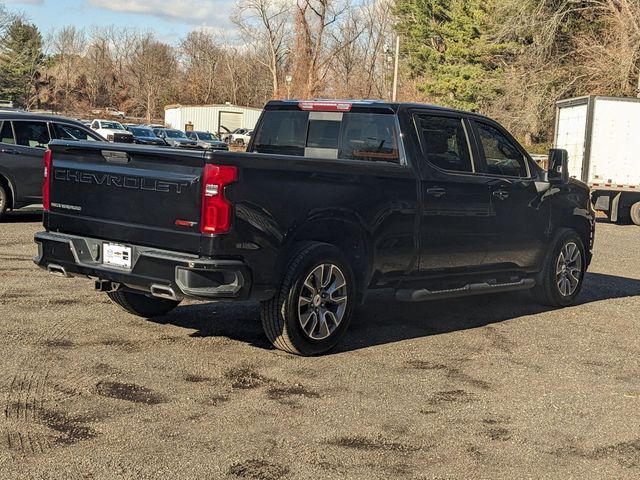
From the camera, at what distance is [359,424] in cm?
489

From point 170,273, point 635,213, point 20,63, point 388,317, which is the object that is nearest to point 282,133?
point 388,317

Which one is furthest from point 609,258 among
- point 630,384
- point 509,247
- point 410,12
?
point 410,12

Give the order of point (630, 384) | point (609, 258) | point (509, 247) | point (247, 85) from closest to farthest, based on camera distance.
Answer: point (630, 384) < point (509, 247) < point (609, 258) < point (247, 85)

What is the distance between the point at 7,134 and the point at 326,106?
8.07m

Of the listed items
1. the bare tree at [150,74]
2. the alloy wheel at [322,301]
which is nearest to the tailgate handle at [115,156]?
the alloy wheel at [322,301]

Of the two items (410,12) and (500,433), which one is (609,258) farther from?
(410,12)

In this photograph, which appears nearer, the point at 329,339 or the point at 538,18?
the point at 329,339

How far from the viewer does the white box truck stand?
69.5 ft

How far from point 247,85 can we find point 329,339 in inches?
4059

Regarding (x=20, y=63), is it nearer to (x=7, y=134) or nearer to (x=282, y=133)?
(x=7, y=134)

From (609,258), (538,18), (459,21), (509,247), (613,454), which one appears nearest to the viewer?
(613,454)

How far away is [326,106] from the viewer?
24.4 ft

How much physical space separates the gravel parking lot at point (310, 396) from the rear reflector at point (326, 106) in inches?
75.9

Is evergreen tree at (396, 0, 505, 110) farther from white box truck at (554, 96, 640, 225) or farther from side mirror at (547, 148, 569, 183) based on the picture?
side mirror at (547, 148, 569, 183)
